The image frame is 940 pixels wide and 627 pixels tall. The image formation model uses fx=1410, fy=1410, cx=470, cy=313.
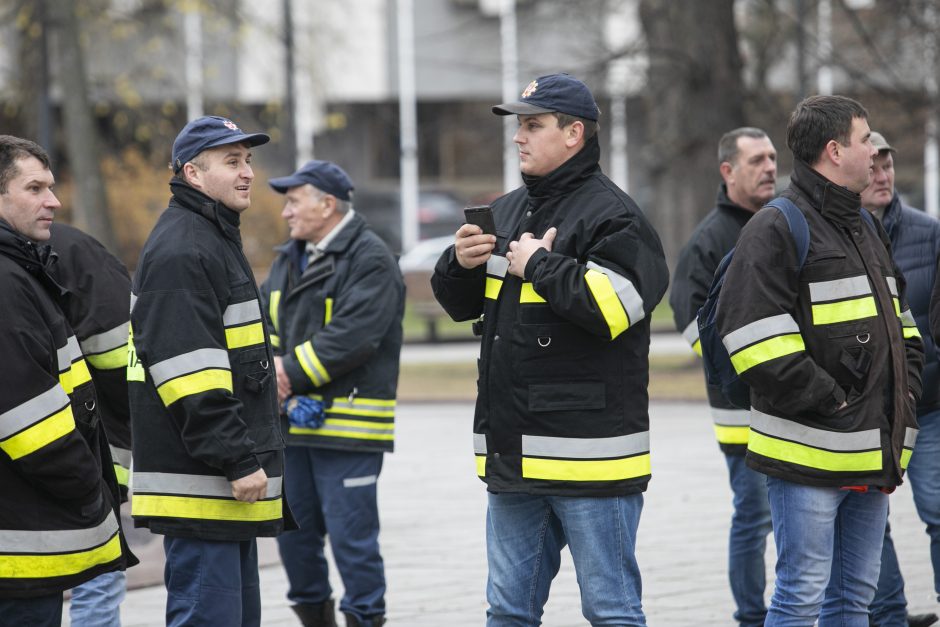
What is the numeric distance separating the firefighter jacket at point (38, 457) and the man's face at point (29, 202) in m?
0.09

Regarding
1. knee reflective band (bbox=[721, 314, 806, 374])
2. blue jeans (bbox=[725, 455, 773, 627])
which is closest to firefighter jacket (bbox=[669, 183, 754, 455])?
blue jeans (bbox=[725, 455, 773, 627])

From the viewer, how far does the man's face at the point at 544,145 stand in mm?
4621

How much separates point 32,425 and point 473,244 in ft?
4.78

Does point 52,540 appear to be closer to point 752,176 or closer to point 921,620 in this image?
point 752,176

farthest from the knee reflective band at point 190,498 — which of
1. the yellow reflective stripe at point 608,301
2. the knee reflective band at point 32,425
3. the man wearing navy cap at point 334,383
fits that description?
the man wearing navy cap at point 334,383

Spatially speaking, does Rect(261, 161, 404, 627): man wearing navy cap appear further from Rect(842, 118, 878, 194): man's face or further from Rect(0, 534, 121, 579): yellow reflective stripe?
Rect(842, 118, 878, 194): man's face

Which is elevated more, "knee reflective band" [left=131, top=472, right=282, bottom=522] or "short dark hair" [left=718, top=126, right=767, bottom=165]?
"short dark hair" [left=718, top=126, right=767, bottom=165]

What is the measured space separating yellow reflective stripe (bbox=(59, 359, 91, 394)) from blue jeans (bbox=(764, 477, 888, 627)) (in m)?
2.31

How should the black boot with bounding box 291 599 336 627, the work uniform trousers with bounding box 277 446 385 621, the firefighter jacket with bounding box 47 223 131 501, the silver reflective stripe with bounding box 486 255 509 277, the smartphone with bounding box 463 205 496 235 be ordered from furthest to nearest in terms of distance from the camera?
the black boot with bounding box 291 599 336 627, the work uniform trousers with bounding box 277 446 385 621, the firefighter jacket with bounding box 47 223 131 501, the silver reflective stripe with bounding box 486 255 509 277, the smartphone with bounding box 463 205 496 235

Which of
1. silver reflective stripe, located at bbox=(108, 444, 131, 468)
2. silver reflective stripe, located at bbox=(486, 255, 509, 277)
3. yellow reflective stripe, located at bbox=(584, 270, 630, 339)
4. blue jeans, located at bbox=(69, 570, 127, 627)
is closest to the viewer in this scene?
yellow reflective stripe, located at bbox=(584, 270, 630, 339)

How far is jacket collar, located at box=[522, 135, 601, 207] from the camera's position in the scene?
4609 millimetres

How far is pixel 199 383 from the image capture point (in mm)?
4484

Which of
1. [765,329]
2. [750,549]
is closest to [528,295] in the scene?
[765,329]

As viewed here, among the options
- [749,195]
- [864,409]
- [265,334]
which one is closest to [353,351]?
[265,334]
